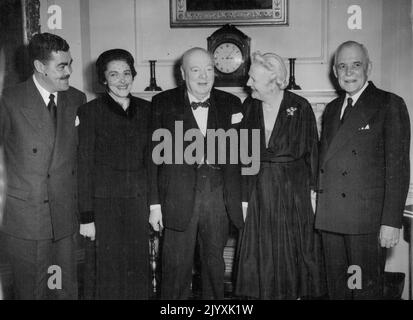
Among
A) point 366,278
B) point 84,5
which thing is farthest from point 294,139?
point 84,5

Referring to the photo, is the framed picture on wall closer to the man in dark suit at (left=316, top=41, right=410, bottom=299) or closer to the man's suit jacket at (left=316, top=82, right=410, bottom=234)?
the man in dark suit at (left=316, top=41, right=410, bottom=299)

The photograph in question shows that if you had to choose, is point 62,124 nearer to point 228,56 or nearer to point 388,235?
point 228,56

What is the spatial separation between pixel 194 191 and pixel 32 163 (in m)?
0.85

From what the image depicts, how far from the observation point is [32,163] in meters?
2.19

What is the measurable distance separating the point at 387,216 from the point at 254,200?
2.27 feet

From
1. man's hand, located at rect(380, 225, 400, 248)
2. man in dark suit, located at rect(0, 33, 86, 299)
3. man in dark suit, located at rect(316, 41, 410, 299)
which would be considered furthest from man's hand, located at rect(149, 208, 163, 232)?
man's hand, located at rect(380, 225, 400, 248)

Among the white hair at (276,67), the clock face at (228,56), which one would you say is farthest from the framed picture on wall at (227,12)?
the white hair at (276,67)

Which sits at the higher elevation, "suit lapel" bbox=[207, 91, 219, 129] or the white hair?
the white hair

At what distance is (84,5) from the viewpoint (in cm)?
340

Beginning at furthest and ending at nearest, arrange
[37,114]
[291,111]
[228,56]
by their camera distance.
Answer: [228,56], [291,111], [37,114]

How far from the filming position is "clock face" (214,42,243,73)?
3.41 m

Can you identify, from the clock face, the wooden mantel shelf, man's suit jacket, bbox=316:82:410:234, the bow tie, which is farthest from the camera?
the clock face

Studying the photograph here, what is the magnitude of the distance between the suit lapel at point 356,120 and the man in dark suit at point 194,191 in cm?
54

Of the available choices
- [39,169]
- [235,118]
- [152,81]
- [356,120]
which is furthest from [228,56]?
[39,169]
